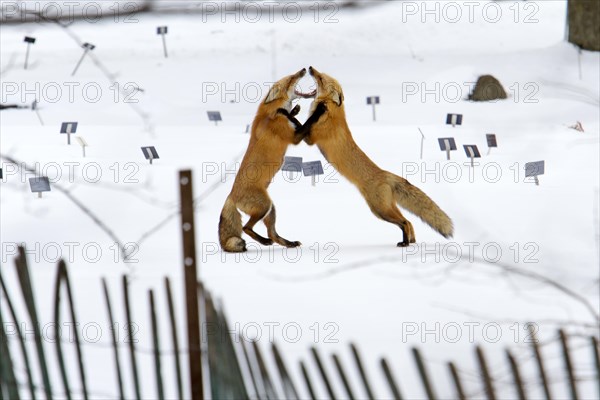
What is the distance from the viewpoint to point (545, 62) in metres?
11.0

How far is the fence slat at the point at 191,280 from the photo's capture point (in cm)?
240

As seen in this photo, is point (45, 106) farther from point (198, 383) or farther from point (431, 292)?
point (198, 383)

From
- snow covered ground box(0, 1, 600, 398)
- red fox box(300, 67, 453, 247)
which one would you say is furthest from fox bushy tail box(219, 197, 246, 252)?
red fox box(300, 67, 453, 247)

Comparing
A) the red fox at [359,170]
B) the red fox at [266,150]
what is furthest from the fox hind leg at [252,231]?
the red fox at [359,170]

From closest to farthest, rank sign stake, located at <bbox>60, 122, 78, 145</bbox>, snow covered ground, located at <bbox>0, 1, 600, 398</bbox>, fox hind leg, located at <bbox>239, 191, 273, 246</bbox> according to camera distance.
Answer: snow covered ground, located at <bbox>0, 1, 600, 398</bbox> → fox hind leg, located at <bbox>239, 191, 273, 246</bbox> → sign stake, located at <bbox>60, 122, 78, 145</bbox>

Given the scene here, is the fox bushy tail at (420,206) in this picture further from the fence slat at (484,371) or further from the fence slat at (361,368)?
the fence slat at (484,371)

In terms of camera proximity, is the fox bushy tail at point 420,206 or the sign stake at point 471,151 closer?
the fox bushy tail at point 420,206

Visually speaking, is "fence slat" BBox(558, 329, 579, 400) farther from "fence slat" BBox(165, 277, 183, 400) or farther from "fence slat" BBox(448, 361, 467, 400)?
"fence slat" BBox(165, 277, 183, 400)

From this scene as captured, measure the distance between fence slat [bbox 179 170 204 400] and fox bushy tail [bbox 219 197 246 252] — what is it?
2.84 m

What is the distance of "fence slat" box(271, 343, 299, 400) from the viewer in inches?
97.0

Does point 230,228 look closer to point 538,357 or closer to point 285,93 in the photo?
point 285,93

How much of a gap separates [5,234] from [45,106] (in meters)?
4.18

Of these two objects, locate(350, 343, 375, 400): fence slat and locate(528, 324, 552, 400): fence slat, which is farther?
locate(350, 343, 375, 400): fence slat

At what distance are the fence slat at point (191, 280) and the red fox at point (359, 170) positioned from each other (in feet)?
9.43
